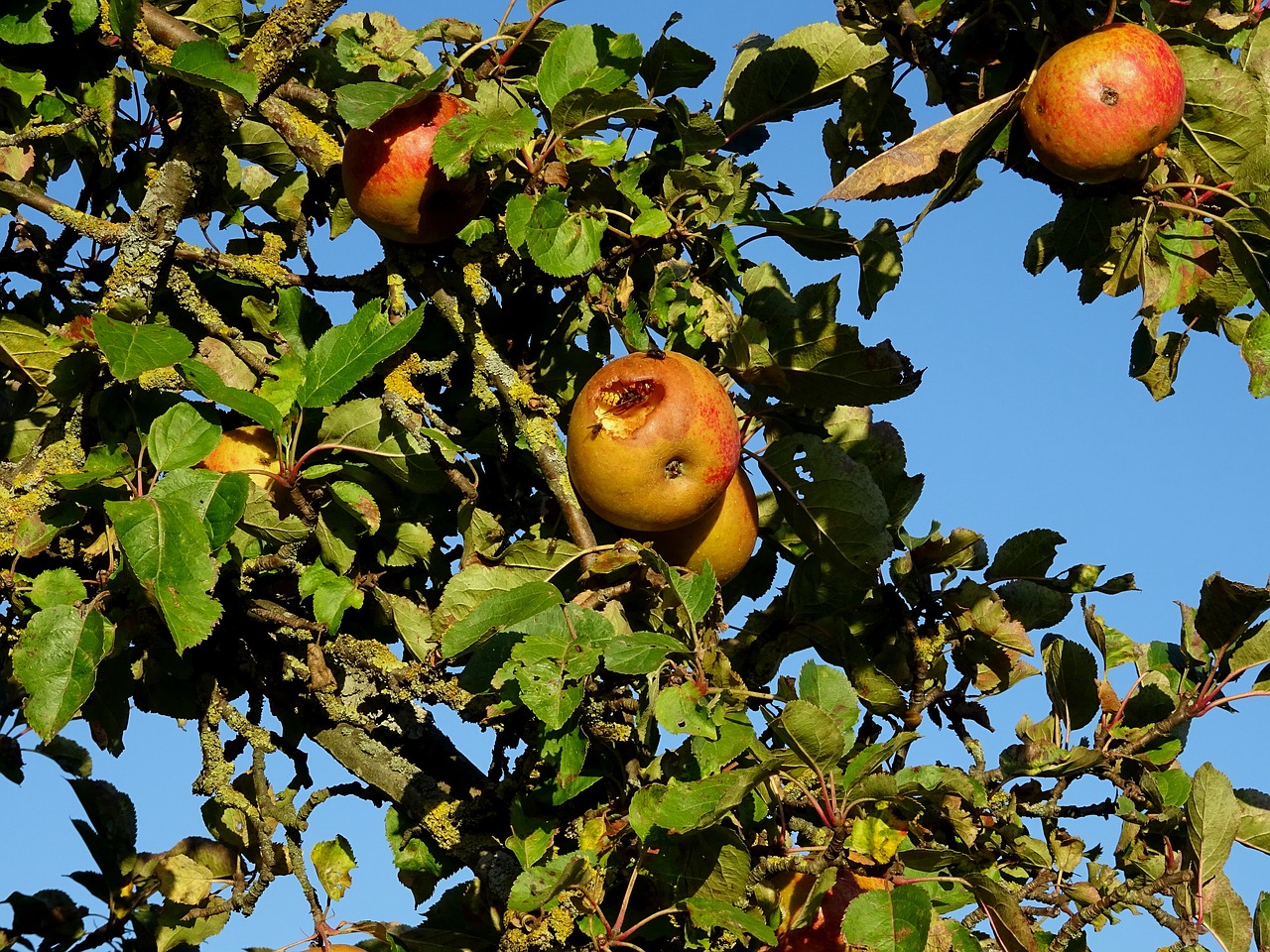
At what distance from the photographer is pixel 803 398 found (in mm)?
2619

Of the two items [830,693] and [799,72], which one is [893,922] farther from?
[799,72]

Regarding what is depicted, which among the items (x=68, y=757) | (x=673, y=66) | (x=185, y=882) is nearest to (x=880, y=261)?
(x=673, y=66)

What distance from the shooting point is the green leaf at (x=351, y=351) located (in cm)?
241

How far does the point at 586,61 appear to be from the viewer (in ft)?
8.04

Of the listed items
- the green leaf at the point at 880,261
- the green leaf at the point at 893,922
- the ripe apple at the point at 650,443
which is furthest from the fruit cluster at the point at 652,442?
the green leaf at the point at 893,922

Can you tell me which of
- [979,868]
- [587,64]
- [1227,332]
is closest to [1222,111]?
[1227,332]

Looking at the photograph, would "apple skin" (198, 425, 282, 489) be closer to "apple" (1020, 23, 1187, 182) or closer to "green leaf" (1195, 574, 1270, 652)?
"apple" (1020, 23, 1187, 182)

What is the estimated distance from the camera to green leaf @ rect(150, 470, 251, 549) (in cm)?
222

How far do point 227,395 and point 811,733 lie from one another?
119 centimetres

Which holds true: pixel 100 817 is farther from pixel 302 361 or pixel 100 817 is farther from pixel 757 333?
pixel 757 333

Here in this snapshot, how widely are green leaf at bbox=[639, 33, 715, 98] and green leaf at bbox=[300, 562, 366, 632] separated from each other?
1211 millimetres

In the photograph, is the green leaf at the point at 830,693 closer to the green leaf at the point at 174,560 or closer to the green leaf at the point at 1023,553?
the green leaf at the point at 1023,553

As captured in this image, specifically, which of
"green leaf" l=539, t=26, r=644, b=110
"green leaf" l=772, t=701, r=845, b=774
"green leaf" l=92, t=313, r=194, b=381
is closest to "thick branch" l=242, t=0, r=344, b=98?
"green leaf" l=539, t=26, r=644, b=110

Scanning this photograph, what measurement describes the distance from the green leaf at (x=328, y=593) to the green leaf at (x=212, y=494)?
22 centimetres
